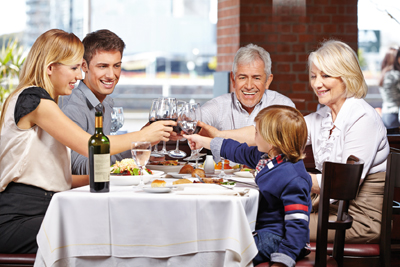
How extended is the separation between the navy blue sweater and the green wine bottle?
1.92 feet

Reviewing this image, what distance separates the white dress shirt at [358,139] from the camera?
2.25 meters

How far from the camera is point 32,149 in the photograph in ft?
6.36

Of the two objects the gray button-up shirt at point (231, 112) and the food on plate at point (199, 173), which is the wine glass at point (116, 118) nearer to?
the gray button-up shirt at point (231, 112)

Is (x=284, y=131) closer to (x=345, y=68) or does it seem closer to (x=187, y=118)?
(x=187, y=118)

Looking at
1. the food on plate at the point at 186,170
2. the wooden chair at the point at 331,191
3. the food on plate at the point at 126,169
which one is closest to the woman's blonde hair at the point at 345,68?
the wooden chair at the point at 331,191

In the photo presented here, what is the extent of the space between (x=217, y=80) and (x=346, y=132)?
273cm

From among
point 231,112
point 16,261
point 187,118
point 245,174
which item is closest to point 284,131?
point 245,174

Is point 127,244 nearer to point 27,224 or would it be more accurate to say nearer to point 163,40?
point 27,224

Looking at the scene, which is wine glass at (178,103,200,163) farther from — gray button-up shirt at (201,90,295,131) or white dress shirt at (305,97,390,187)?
gray button-up shirt at (201,90,295,131)

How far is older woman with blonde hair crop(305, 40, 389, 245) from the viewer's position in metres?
2.21

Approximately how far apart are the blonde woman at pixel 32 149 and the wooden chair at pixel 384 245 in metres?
1.16

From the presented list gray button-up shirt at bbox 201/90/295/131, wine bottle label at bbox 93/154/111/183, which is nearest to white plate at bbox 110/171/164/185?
wine bottle label at bbox 93/154/111/183

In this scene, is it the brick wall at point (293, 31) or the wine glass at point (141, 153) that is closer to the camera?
the wine glass at point (141, 153)

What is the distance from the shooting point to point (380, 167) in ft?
7.49
